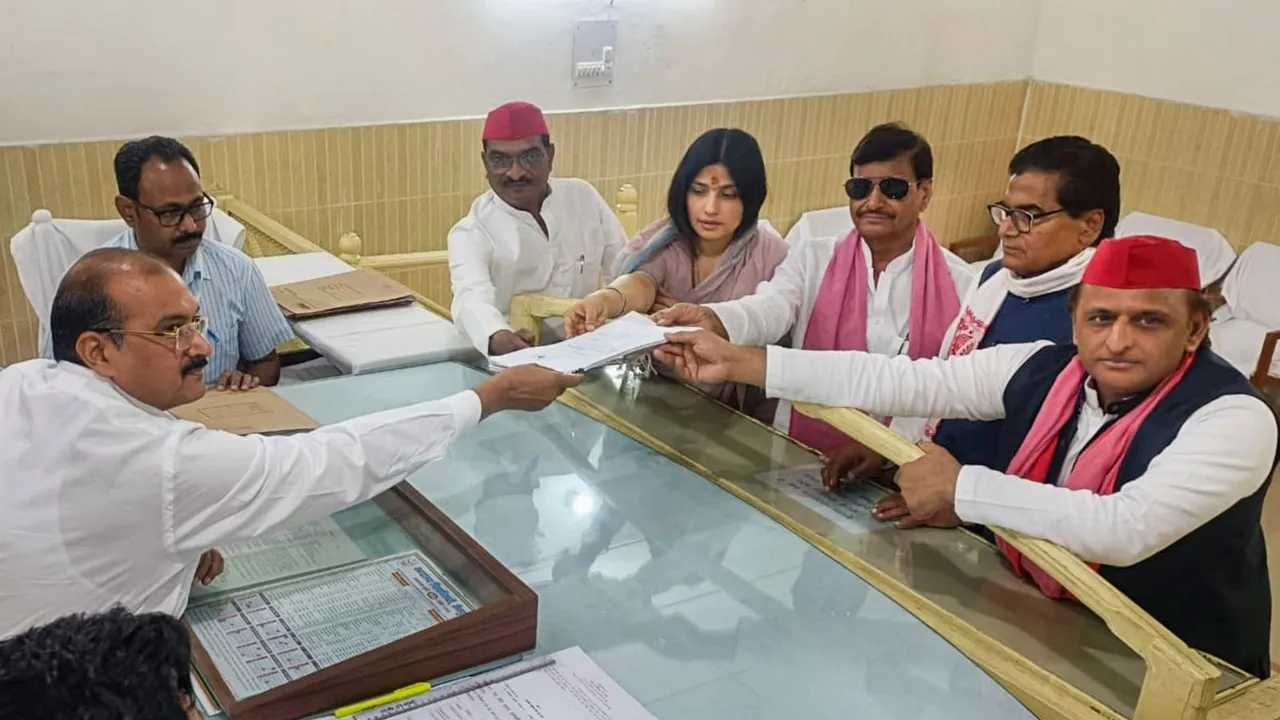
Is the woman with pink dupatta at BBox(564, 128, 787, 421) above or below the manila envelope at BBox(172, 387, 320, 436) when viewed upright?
above

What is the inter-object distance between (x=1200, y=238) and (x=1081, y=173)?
12.2ft

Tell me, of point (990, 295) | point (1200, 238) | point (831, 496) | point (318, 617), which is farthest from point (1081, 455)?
point (1200, 238)

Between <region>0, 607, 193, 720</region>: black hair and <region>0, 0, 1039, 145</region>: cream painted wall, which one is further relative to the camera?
<region>0, 0, 1039, 145</region>: cream painted wall

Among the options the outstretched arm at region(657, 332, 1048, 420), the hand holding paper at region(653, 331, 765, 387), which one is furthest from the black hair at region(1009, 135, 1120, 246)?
the hand holding paper at region(653, 331, 765, 387)

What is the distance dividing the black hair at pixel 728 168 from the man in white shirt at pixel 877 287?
Result: 1.05ft

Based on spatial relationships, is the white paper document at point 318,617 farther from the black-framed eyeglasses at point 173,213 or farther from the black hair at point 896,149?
the black hair at point 896,149

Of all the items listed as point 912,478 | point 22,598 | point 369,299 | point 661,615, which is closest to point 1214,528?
point 912,478

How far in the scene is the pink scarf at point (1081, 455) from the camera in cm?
187

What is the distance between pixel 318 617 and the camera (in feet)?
5.32

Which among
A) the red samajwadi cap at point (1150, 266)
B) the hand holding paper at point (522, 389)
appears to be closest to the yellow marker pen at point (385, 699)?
the hand holding paper at point (522, 389)

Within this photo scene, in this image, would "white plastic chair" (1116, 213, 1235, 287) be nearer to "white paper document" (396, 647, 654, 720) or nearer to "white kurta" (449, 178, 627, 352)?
"white kurta" (449, 178, 627, 352)

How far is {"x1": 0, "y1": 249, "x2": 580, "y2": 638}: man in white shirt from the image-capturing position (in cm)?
148

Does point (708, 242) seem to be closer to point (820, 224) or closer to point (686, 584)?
point (686, 584)

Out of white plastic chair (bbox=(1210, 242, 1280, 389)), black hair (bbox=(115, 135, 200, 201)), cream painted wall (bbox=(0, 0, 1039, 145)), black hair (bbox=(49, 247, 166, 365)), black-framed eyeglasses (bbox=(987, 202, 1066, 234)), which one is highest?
cream painted wall (bbox=(0, 0, 1039, 145))
